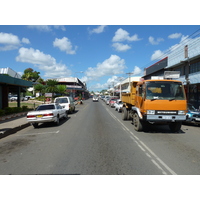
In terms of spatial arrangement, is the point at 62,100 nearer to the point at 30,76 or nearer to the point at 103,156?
the point at 103,156

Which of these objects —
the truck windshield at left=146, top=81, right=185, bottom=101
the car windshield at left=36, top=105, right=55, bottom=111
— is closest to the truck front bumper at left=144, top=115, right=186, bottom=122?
the truck windshield at left=146, top=81, right=185, bottom=101

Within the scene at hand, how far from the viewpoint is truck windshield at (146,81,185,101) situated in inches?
369

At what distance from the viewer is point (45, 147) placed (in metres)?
7.51

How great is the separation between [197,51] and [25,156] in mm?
19219

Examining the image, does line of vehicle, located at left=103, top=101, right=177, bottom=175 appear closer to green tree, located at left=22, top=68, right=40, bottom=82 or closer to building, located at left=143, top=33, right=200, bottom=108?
building, located at left=143, top=33, right=200, bottom=108

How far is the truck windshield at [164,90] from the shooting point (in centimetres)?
937

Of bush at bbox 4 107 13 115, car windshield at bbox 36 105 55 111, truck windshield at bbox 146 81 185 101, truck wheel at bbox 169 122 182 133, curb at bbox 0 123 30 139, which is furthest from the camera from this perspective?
bush at bbox 4 107 13 115

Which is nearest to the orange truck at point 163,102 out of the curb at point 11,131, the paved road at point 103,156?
the paved road at point 103,156

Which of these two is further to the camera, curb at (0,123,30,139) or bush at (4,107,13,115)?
bush at (4,107,13,115)

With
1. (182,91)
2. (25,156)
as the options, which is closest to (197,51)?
(182,91)

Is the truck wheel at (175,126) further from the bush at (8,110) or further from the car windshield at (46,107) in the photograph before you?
the bush at (8,110)

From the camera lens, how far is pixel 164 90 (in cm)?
952

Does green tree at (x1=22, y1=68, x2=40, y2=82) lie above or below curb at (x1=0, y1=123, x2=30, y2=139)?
above
